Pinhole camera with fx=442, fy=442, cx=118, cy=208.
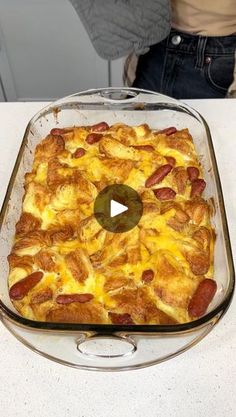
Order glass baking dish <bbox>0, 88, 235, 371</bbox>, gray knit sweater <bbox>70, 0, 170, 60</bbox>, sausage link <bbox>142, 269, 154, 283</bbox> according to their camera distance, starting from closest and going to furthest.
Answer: glass baking dish <bbox>0, 88, 235, 371</bbox>, sausage link <bbox>142, 269, 154, 283</bbox>, gray knit sweater <bbox>70, 0, 170, 60</bbox>

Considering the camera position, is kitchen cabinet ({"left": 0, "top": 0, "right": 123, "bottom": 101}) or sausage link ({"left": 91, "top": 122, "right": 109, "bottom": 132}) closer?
sausage link ({"left": 91, "top": 122, "right": 109, "bottom": 132})

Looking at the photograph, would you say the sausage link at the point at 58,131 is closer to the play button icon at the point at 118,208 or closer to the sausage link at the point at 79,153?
the sausage link at the point at 79,153

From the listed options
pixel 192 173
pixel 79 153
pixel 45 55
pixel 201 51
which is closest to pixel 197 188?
pixel 192 173

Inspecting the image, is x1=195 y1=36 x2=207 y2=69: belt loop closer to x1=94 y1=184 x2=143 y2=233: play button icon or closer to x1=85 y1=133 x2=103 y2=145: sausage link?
x1=85 y1=133 x2=103 y2=145: sausage link

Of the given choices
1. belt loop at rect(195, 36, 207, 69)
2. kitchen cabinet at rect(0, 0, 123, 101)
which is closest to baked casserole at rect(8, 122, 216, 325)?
belt loop at rect(195, 36, 207, 69)

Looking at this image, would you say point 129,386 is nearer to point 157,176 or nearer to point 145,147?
point 157,176

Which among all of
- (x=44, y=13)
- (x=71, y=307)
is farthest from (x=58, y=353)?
(x=44, y=13)

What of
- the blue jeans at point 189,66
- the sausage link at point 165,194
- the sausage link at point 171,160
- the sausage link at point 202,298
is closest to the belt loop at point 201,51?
the blue jeans at point 189,66

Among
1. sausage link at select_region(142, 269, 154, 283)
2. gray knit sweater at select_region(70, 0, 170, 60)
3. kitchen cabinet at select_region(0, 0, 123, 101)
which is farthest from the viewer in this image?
kitchen cabinet at select_region(0, 0, 123, 101)

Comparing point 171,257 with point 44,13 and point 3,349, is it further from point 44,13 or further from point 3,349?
point 44,13
